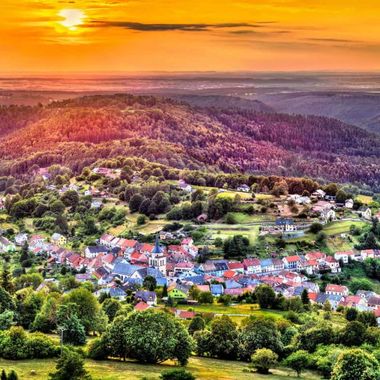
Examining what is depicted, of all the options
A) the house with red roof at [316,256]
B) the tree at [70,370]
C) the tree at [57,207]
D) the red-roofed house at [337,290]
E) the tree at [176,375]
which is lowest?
the tree at [176,375]

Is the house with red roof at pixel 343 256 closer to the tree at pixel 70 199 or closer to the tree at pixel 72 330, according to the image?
the tree at pixel 70 199

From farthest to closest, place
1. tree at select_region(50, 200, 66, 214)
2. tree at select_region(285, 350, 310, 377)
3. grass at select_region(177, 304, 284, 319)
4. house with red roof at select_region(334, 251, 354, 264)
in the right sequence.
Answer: tree at select_region(50, 200, 66, 214) → house with red roof at select_region(334, 251, 354, 264) → grass at select_region(177, 304, 284, 319) → tree at select_region(285, 350, 310, 377)

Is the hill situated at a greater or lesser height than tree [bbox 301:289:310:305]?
greater

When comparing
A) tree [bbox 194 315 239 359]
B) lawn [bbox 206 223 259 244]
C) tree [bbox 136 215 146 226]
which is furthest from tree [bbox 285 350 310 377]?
tree [bbox 136 215 146 226]

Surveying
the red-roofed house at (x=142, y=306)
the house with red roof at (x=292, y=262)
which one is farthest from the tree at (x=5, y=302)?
the house with red roof at (x=292, y=262)

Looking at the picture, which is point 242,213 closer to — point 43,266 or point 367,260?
point 367,260

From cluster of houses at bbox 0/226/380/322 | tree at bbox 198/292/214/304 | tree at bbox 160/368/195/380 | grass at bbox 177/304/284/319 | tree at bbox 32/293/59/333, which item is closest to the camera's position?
tree at bbox 160/368/195/380

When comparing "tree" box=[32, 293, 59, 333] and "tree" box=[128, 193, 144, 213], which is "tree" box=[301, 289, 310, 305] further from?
"tree" box=[128, 193, 144, 213]
